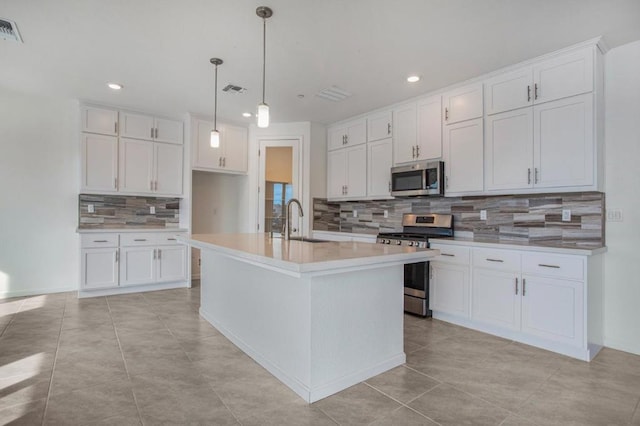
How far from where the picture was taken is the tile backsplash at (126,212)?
479 cm

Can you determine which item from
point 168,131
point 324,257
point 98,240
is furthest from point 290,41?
point 98,240

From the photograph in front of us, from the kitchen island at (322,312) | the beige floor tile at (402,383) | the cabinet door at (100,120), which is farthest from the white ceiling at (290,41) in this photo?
the beige floor tile at (402,383)

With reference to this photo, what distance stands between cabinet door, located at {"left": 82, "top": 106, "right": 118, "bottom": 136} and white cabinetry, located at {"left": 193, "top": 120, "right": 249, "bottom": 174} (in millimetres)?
1070

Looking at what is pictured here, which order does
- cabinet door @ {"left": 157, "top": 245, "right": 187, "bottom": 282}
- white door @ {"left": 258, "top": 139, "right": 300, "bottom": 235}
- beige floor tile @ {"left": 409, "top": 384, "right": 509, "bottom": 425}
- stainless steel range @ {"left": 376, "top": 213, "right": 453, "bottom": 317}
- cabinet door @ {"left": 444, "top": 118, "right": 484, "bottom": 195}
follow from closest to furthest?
beige floor tile @ {"left": 409, "top": 384, "right": 509, "bottom": 425} → cabinet door @ {"left": 444, "top": 118, "right": 484, "bottom": 195} → stainless steel range @ {"left": 376, "top": 213, "right": 453, "bottom": 317} → cabinet door @ {"left": 157, "top": 245, "right": 187, "bottom": 282} → white door @ {"left": 258, "top": 139, "right": 300, "bottom": 235}

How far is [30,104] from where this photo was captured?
14.6 ft

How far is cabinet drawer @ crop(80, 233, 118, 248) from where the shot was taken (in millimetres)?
4359

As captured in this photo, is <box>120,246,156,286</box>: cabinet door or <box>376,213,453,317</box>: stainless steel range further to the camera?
<box>120,246,156,286</box>: cabinet door

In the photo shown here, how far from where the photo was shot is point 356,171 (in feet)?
16.6

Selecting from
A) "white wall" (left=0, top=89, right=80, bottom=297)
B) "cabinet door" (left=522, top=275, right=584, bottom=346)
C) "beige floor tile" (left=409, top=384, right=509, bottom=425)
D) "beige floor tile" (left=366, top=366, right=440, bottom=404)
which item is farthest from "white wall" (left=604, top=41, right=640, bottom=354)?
"white wall" (left=0, top=89, right=80, bottom=297)

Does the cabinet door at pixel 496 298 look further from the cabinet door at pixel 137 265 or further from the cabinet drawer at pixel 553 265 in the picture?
the cabinet door at pixel 137 265

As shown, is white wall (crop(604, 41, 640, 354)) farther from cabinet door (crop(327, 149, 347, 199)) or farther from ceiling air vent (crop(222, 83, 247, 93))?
ceiling air vent (crop(222, 83, 247, 93))

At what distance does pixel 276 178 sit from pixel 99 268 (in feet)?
8.97

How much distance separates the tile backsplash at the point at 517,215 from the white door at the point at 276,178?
138 centimetres

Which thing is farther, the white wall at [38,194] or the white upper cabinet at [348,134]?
A: the white upper cabinet at [348,134]
